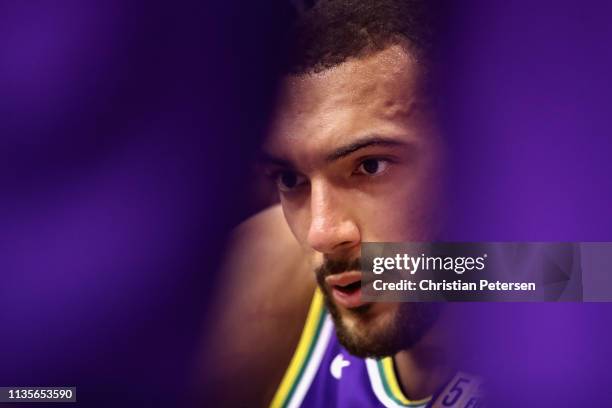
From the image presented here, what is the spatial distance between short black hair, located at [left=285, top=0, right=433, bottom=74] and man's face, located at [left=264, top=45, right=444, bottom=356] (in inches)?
1.3

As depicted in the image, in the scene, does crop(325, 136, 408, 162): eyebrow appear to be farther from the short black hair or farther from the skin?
the short black hair

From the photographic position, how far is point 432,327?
182cm

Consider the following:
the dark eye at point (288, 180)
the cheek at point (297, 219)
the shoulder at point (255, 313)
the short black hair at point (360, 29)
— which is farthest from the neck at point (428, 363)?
the short black hair at point (360, 29)

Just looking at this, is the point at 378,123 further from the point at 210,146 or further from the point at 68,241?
the point at 68,241

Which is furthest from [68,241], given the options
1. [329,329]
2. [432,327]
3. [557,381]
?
[557,381]

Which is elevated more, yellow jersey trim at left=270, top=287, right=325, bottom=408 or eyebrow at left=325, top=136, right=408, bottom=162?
eyebrow at left=325, top=136, right=408, bottom=162

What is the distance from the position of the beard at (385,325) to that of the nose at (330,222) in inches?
2.2

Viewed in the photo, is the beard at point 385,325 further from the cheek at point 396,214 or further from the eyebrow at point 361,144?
the eyebrow at point 361,144

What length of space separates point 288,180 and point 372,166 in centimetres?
25

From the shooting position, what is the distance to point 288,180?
1.85 metres

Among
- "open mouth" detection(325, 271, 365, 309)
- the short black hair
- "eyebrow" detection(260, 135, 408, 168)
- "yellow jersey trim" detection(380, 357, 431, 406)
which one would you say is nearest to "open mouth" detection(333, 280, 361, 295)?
"open mouth" detection(325, 271, 365, 309)

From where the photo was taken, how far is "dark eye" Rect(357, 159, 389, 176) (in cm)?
178

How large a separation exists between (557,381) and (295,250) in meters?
0.81

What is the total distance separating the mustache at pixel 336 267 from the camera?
1.80m
